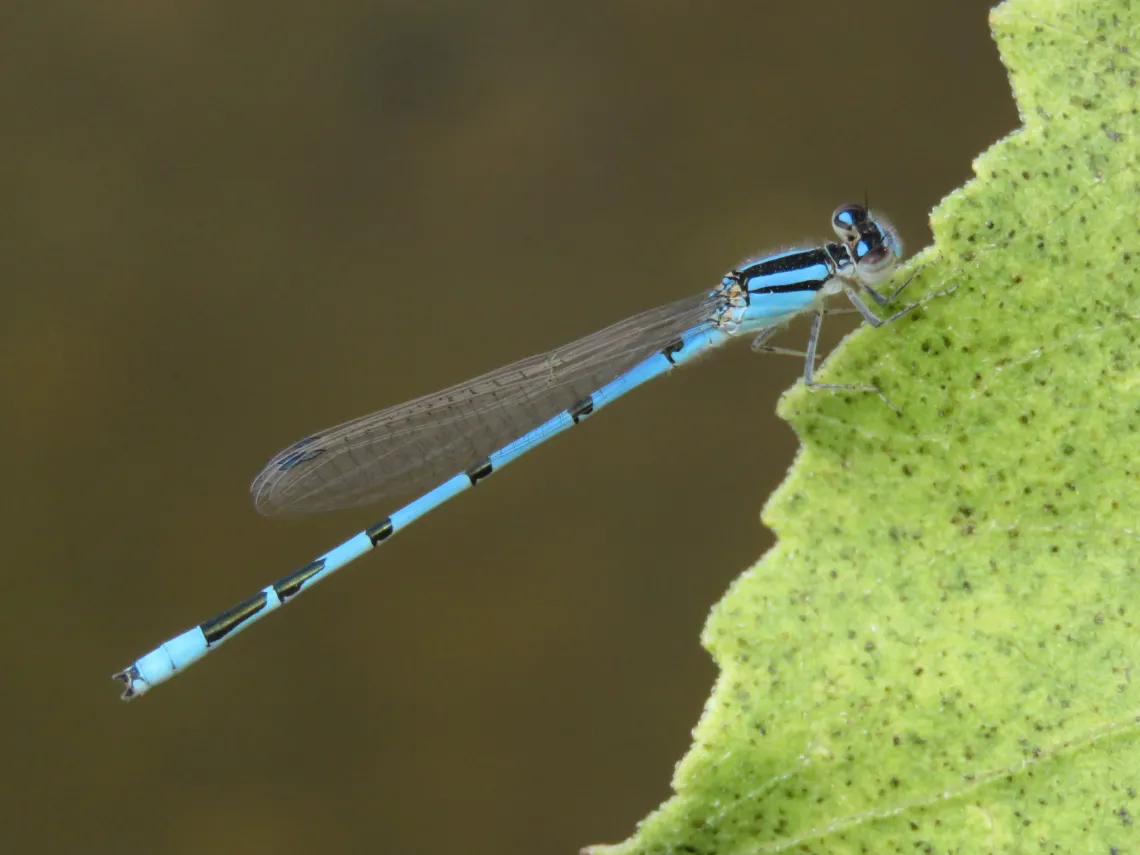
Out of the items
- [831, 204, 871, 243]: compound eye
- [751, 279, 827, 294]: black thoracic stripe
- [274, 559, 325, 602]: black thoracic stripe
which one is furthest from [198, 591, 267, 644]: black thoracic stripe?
[831, 204, 871, 243]: compound eye

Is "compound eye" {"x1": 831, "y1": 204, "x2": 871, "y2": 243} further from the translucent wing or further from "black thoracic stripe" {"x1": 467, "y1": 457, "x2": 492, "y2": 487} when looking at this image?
"black thoracic stripe" {"x1": 467, "y1": 457, "x2": 492, "y2": 487}

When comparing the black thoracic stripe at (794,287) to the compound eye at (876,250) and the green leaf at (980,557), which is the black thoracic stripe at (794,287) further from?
the green leaf at (980,557)

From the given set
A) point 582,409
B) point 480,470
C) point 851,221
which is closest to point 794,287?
point 851,221

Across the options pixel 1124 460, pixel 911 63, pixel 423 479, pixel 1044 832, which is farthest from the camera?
pixel 911 63

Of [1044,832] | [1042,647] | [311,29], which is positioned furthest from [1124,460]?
[311,29]

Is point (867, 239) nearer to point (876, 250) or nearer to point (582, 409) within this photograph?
point (876, 250)

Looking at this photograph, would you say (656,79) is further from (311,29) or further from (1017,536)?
(1017,536)

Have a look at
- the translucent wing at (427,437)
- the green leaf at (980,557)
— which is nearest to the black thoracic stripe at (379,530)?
the translucent wing at (427,437)
